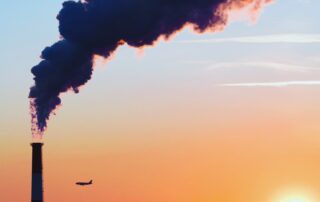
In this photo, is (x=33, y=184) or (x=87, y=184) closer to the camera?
(x=33, y=184)

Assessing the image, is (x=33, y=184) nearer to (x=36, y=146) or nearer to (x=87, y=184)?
(x=36, y=146)

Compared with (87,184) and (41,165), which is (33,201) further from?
(87,184)

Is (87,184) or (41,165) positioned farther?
(87,184)

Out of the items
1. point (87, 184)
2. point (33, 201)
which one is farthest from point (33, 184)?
point (87, 184)

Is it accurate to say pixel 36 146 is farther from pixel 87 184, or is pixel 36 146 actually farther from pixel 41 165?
pixel 87 184
